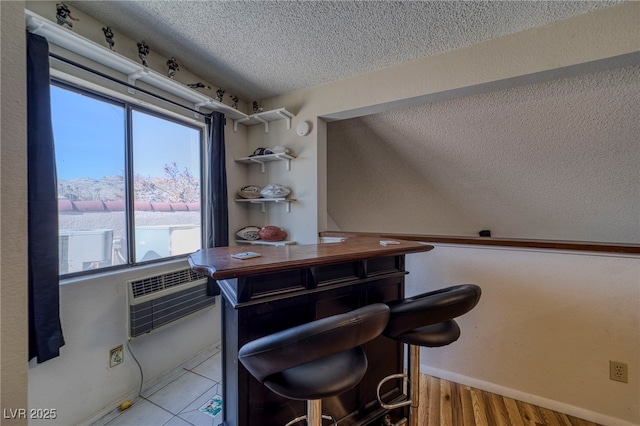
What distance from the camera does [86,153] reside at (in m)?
1.66

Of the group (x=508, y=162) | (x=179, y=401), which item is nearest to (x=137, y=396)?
(x=179, y=401)

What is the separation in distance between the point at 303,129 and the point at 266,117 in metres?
0.45

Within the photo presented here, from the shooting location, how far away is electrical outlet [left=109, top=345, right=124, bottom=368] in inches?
67.6

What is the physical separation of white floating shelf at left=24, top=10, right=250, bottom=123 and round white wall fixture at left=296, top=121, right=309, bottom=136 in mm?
722

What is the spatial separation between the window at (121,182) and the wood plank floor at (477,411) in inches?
92.2

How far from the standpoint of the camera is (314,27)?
1.64 metres

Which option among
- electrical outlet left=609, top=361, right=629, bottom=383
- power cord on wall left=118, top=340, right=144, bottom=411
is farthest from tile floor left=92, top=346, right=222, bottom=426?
electrical outlet left=609, top=361, right=629, bottom=383

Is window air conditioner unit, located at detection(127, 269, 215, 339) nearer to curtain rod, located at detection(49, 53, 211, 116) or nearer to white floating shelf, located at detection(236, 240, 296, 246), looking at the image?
white floating shelf, located at detection(236, 240, 296, 246)

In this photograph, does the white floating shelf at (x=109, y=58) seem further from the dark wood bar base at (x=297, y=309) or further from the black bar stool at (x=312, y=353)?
the black bar stool at (x=312, y=353)

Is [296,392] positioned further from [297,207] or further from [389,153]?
[389,153]

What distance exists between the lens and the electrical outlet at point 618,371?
151 cm

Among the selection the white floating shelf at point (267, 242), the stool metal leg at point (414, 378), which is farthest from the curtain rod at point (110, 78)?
the stool metal leg at point (414, 378)

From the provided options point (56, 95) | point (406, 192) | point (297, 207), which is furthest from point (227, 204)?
point (406, 192)

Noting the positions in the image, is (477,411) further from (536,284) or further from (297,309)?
(297,309)
